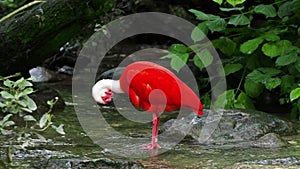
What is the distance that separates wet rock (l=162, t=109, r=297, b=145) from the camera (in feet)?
13.2

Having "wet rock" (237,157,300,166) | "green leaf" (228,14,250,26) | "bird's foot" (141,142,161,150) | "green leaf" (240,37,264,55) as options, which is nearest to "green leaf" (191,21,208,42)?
"green leaf" (228,14,250,26)

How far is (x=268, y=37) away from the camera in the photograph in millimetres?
5082

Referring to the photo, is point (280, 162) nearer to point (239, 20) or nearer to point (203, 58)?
point (203, 58)

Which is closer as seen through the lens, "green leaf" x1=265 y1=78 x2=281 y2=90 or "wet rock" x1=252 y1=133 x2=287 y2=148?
"wet rock" x1=252 y1=133 x2=287 y2=148

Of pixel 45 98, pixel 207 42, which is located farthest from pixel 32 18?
pixel 207 42

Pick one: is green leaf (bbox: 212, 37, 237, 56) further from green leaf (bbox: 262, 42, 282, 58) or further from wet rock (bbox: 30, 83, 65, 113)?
wet rock (bbox: 30, 83, 65, 113)

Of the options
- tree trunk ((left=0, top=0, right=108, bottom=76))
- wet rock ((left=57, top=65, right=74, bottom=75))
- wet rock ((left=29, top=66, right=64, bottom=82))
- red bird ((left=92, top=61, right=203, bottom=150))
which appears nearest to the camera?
red bird ((left=92, top=61, right=203, bottom=150))

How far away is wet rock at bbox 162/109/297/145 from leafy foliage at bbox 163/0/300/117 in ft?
2.05

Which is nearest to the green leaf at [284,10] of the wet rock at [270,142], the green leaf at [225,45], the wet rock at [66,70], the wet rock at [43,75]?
the green leaf at [225,45]

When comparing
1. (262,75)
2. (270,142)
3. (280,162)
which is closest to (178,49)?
(262,75)

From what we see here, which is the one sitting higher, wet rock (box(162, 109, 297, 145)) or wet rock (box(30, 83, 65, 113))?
wet rock (box(30, 83, 65, 113))

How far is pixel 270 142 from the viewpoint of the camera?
3799 mm

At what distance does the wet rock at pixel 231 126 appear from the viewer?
403 cm

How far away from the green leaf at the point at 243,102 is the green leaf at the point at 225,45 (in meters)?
0.50
